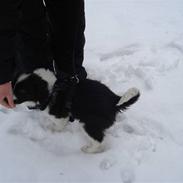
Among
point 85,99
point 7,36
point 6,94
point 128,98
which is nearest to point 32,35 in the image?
point 7,36

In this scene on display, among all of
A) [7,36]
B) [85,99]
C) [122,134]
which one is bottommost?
[122,134]

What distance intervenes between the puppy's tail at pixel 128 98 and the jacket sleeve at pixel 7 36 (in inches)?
33.9

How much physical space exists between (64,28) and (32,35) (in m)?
0.27

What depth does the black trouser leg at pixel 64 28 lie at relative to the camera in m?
2.34

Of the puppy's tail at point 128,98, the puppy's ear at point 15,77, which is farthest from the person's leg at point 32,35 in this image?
the puppy's tail at point 128,98

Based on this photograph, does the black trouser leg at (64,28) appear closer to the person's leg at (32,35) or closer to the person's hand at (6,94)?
the person's leg at (32,35)

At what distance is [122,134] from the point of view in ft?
8.76

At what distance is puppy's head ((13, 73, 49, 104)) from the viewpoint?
89.4 inches

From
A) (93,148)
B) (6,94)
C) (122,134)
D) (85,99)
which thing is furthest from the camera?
(122,134)

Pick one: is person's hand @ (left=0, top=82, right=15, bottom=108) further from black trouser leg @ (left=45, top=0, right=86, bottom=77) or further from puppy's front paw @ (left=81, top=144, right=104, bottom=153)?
puppy's front paw @ (left=81, top=144, right=104, bottom=153)

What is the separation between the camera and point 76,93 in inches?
94.4

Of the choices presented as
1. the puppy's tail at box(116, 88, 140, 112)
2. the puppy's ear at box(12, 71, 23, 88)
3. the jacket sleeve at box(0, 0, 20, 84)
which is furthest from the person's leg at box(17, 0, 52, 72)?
the puppy's tail at box(116, 88, 140, 112)

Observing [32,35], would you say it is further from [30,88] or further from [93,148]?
[93,148]

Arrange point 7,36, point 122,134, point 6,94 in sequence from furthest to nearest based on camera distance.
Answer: point 122,134
point 6,94
point 7,36
